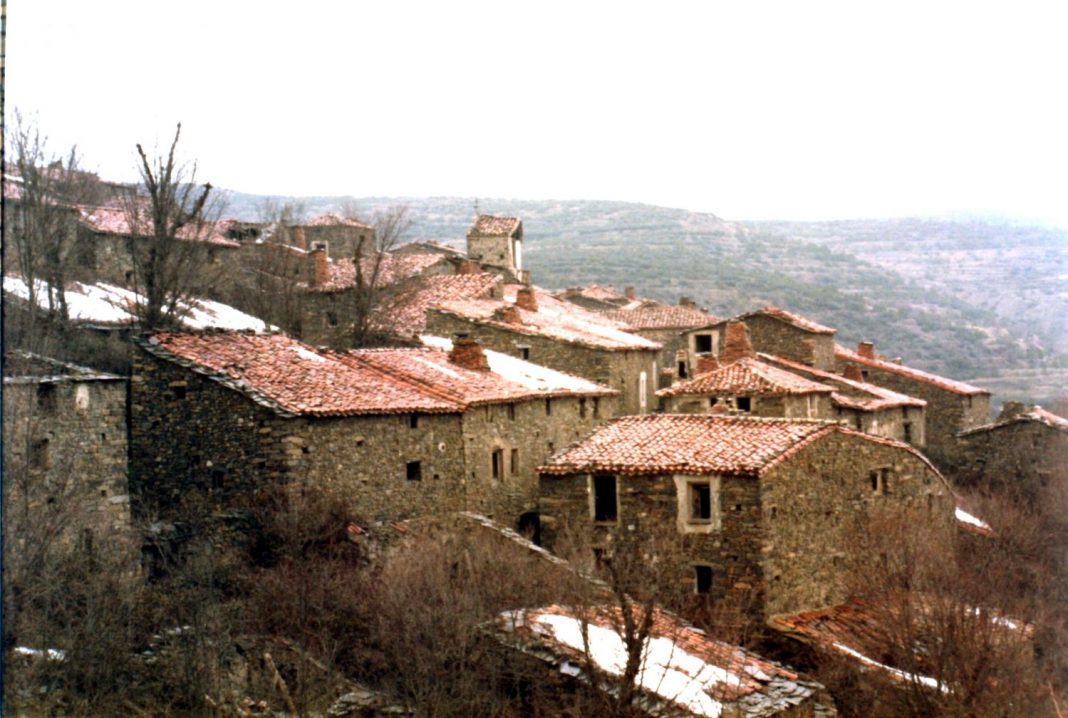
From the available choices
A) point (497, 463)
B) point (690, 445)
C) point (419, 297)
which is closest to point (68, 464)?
point (497, 463)

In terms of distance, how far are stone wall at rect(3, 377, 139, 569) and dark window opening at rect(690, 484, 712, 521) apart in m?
9.09

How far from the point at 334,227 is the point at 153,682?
48.6 meters

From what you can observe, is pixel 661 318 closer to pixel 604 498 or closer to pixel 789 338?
pixel 789 338

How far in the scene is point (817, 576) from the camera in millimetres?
23000

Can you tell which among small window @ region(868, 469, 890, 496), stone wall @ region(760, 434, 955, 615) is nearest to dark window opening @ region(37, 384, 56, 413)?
stone wall @ region(760, 434, 955, 615)

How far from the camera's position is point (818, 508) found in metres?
23.2

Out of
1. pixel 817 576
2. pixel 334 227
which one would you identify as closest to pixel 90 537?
pixel 817 576

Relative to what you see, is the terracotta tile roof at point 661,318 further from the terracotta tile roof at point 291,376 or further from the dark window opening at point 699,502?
the dark window opening at point 699,502

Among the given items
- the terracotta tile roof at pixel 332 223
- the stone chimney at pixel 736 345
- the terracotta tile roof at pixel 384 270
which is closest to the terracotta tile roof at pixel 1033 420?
the stone chimney at pixel 736 345

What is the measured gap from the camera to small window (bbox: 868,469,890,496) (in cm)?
2473

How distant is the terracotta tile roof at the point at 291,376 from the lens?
73.0 ft

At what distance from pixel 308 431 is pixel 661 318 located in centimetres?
3268

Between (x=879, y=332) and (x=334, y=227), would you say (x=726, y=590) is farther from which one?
(x=879, y=332)

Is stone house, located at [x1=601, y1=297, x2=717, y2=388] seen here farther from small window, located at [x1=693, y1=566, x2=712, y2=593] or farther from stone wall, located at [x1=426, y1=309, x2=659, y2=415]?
small window, located at [x1=693, y1=566, x2=712, y2=593]
